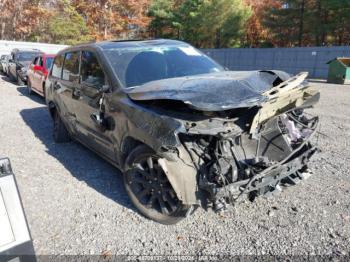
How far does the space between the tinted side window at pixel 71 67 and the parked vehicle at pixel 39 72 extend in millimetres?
4566

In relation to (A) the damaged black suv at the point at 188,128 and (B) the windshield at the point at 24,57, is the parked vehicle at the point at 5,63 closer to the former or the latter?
(B) the windshield at the point at 24,57

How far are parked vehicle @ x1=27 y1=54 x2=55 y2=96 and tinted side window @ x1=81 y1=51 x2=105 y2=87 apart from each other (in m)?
5.55

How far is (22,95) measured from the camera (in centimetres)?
1170

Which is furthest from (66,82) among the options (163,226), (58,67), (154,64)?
(163,226)

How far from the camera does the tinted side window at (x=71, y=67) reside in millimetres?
4789

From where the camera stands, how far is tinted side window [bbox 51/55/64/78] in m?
5.64

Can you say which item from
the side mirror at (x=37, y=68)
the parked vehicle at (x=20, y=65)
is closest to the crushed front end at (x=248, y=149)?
the side mirror at (x=37, y=68)

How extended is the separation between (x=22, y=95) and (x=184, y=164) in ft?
35.2

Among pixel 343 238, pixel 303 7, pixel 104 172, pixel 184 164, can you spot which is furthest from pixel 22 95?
pixel 303 7

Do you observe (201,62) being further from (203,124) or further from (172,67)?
(203,124)

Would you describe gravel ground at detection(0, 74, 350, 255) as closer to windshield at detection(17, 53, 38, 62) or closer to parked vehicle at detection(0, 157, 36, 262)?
parked vehicle at detection(0, 157, 36, 262)

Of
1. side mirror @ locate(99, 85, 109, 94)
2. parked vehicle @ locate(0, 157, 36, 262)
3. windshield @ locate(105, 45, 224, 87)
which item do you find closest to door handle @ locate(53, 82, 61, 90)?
windshield @ locate(105, 45, 224, 87)

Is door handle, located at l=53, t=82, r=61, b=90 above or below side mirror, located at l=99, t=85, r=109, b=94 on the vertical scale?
below

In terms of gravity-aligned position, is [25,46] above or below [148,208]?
above
